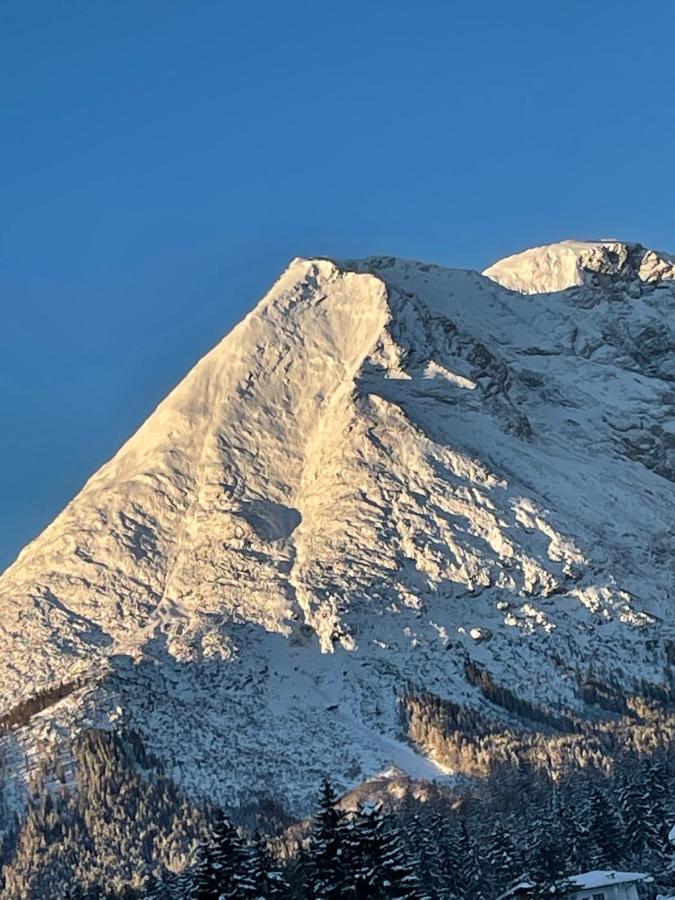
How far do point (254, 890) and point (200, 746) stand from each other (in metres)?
115

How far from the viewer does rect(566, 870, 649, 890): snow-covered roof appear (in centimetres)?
12512

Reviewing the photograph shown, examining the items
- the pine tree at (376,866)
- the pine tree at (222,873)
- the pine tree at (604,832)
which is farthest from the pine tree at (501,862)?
the pine tree at (222,873)

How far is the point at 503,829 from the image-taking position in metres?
138

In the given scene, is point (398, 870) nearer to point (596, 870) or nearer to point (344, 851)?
point (344, 851)

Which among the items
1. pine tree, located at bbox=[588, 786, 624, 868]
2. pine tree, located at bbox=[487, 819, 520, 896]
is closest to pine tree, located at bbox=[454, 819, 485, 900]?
pine tree, located at bbox=[487, 819, 520, 896]

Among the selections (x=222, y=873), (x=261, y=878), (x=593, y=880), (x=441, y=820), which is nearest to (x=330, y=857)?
(x=261, y=878)

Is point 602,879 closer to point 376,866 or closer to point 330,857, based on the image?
point 376,866

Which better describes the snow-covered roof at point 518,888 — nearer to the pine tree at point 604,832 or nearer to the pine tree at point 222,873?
the pine tree at point 604,832

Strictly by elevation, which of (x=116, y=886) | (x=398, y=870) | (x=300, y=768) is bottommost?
(x=398, y=870)

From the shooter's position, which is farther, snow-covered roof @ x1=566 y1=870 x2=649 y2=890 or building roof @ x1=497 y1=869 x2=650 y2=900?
snow-covered roof @ x1=566 y1=870 x2=649 y2=890

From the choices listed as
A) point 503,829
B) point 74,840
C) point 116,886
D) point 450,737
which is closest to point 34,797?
point 74,840

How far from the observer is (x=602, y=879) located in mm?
126000

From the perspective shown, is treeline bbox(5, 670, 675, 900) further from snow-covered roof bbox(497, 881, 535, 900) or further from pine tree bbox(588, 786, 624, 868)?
snow-covered roof bbox(497, 881, 535, 900)

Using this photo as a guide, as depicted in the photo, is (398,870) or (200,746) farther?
(200,746)
